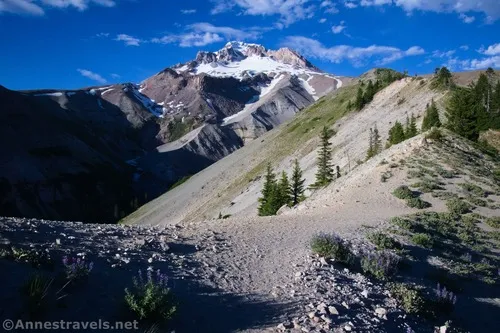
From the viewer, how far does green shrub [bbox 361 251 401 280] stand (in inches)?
475

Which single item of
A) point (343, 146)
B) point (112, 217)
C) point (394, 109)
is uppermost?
point (394, 109)

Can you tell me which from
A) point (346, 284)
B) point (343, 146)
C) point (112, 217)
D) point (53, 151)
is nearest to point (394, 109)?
point (343, 146)

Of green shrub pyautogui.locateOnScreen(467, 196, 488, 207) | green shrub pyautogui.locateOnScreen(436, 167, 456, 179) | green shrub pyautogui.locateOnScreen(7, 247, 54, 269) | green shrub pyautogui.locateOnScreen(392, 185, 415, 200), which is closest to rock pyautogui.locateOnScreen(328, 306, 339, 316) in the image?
green shrub pyautogui.locateOnScreen(7, 247, 54, 269)

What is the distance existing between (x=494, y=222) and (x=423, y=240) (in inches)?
270

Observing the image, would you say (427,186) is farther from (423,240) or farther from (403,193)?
(423,240)

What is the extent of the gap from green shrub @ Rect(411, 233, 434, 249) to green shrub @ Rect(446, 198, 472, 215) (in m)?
6.19

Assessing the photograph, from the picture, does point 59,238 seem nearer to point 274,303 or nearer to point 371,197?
point 274,303

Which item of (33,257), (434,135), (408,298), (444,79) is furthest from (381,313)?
(444,79)

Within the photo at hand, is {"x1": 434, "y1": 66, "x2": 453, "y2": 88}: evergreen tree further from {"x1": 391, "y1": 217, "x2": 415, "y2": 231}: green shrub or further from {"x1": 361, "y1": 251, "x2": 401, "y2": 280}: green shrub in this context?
{"x1": 361, "y1": 251, "x2": 401, "y2": 280}: green shrub

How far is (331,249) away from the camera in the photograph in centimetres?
1260

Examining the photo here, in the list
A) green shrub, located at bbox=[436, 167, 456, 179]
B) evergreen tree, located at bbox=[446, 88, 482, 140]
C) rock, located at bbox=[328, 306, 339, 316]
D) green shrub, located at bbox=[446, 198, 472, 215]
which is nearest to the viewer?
rock, located at bbox=[328, 306, 339, 316]

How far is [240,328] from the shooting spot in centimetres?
819

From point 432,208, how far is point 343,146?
50185 mm

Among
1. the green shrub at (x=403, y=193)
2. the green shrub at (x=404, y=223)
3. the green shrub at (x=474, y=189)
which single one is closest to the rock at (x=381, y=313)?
the green shrub at (x=404, y=223)
